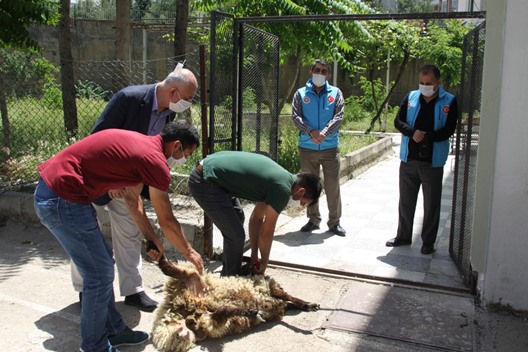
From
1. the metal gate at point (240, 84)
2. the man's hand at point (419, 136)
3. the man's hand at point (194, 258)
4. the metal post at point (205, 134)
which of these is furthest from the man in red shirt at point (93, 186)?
the man's hand at point (419, 136)

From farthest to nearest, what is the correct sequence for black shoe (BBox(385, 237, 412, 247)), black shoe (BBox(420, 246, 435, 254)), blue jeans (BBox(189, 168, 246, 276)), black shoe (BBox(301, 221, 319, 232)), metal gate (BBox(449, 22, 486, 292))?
black shoe (BBox(301, 221, 319, 232)) → black shoe (BBox(385, 237, 412, 247)) → black shoe (BBox(420, 246, 435, 254)) → metal gate (BBox(449, 22, 486, 292)) → blue jeans (BBox(189, 168, 246, 276))

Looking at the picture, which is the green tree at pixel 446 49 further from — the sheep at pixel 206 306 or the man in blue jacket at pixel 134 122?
the sheep at pixel 206 306

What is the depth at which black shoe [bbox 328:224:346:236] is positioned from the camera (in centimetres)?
627

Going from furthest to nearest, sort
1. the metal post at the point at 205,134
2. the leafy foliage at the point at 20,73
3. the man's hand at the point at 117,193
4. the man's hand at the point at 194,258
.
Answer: the leafy foliage at the point at 20,73 < the metal post at the point at 205,134 < the man's hand at the point at 117,193 < the man's hand at the point at 194,258

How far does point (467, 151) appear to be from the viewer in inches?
188

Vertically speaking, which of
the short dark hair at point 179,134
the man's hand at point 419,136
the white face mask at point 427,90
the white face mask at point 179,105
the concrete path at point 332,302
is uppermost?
the white face mask at point 427,90

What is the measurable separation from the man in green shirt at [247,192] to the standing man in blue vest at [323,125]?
6.51 ft

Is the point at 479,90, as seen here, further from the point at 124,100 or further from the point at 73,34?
the point at 73,34

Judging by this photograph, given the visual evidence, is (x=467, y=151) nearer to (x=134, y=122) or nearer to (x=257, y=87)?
(x=257, y=87)

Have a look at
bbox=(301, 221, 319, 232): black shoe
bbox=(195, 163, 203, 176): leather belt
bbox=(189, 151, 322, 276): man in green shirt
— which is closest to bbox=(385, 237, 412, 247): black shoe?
bbox=(301, 221, 319, 232): black shoe

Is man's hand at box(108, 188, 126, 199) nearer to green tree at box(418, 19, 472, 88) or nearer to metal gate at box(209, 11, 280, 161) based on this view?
metal gate at box(209, 11, 280, 161)

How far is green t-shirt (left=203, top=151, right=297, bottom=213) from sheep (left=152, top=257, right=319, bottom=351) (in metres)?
0.69

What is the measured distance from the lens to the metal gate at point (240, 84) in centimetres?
525

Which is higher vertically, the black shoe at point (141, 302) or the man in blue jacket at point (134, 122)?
the man in blue jacket at point (134, 122)
